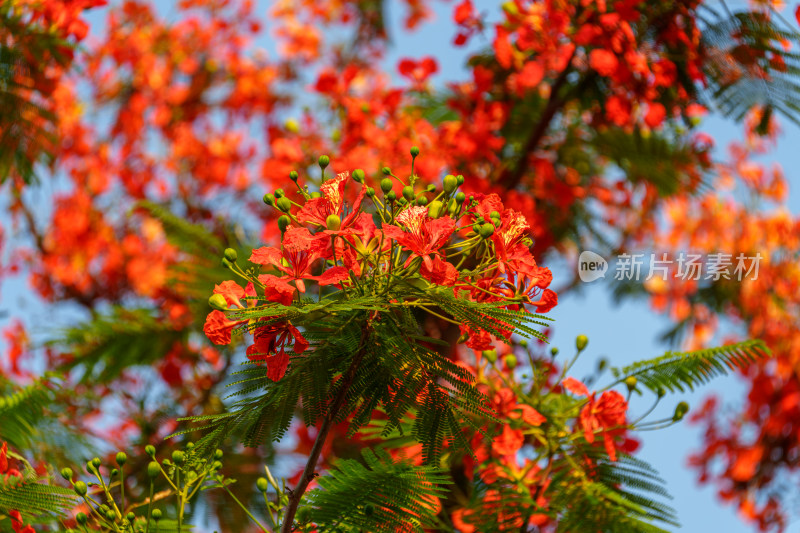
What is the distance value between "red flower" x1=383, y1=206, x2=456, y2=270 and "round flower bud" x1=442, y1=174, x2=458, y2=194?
0.27 ft

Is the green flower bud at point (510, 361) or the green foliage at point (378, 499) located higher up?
the green flower bud at point (510, 361)

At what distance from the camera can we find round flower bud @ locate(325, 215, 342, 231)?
1.04 m

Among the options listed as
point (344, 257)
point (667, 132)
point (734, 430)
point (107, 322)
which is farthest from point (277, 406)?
point (734, 430)

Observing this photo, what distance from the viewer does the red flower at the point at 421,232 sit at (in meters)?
1.01

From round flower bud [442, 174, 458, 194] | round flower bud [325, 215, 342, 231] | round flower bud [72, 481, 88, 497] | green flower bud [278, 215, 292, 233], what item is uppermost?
round flower bud [442, 174, 458, 194]

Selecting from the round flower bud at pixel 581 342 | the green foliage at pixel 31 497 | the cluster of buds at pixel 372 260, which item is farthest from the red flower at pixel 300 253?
the round flower bud at pixel 581 342

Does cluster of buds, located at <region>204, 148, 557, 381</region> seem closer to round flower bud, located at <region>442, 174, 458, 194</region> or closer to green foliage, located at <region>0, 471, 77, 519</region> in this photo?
round flower bud, located at <region>442, 174, 458, 194</region>

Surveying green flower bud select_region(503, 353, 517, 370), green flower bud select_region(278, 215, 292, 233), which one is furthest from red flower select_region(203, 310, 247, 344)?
green flower bud select_region(503, 353, 517, 370)

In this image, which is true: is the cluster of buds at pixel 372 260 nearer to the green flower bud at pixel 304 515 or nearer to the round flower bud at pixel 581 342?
the green flower bud at pixel 304 515

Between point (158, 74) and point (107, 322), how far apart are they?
12.1 ft

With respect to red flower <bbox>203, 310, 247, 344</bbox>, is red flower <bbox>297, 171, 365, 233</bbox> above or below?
above

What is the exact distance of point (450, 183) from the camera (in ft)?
3.69

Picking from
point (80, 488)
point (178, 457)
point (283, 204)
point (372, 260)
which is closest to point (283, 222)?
point (283, 204)

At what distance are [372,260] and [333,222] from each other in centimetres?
8
